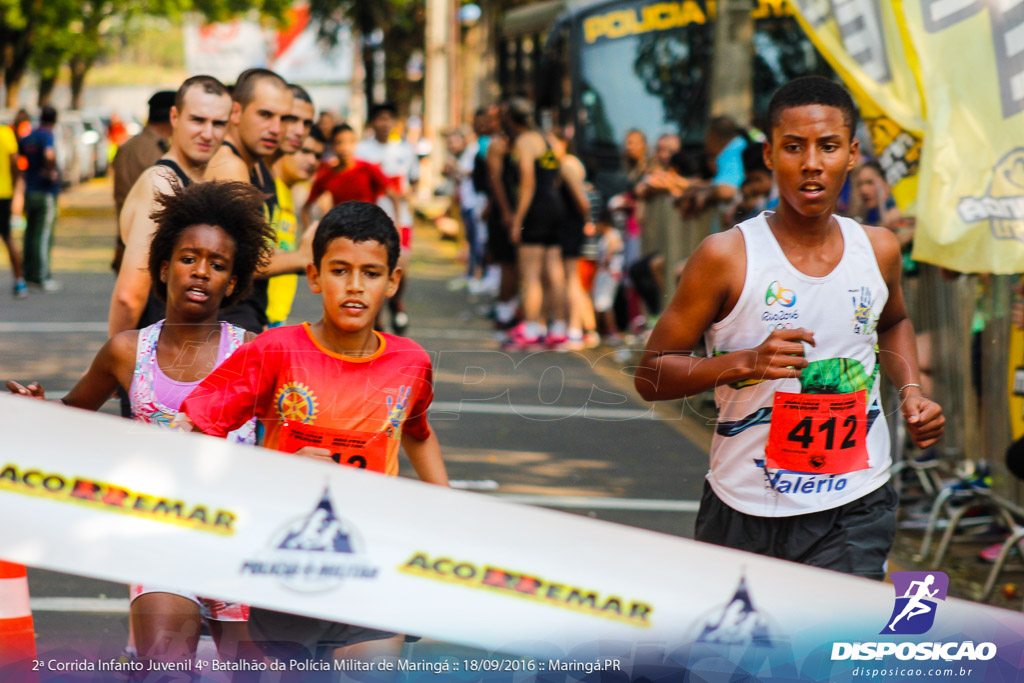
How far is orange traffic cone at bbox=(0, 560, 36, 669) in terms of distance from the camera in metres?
3.16

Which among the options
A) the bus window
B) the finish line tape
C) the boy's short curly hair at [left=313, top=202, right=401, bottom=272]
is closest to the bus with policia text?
the bus window

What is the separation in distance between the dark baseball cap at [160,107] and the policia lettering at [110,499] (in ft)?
14.2

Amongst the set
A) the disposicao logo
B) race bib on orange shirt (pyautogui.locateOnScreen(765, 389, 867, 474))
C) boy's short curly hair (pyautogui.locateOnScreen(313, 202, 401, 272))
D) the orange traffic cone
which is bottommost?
the orange traffic cone

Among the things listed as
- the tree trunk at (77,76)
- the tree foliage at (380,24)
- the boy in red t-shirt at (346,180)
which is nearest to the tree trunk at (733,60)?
the boy in red t-shirt at (346,180)

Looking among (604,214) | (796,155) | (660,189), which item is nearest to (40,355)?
(660,189)

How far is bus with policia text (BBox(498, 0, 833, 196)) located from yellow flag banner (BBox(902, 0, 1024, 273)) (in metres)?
11.4

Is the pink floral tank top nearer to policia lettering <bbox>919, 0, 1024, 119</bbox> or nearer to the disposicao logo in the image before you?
the disposicao logo

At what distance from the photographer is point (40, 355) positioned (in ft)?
32.4

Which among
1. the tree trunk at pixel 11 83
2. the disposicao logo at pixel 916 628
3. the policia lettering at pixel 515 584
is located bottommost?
the disposicao logo at pixel 916 628

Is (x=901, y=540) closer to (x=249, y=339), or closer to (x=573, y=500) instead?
(x=573, y=500)

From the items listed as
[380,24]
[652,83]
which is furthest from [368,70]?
[652,83]

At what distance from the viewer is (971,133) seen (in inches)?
214

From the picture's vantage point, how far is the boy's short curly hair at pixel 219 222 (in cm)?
366

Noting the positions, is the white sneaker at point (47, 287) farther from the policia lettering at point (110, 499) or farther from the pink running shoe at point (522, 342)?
the policia lettering at point (110, 499)
